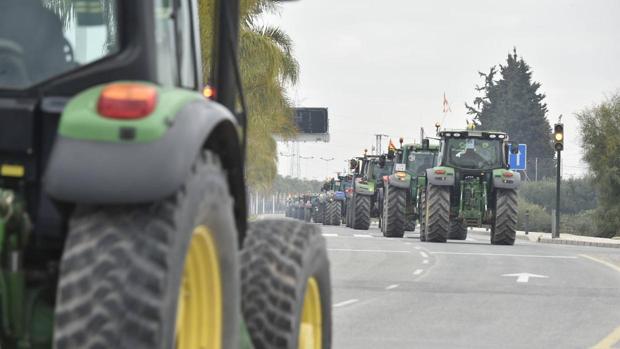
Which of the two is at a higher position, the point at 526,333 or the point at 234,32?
the point at 234,32

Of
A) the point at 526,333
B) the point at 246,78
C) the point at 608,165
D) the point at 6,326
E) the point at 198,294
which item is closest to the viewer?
the point at 6,326

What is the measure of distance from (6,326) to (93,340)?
560mm

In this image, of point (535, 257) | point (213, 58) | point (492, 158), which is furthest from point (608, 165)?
point (213, 58)

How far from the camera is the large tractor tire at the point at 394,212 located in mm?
41219

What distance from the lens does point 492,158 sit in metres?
38.0

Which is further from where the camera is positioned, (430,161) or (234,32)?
(430,161)

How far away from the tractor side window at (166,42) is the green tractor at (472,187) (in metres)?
31.5

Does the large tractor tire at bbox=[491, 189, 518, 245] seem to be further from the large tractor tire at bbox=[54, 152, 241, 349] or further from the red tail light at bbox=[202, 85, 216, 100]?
the large tractor tire at bbox=[54, 152, 241, 349]

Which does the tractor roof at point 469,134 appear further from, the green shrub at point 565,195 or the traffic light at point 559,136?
the green shrub at point 565,195

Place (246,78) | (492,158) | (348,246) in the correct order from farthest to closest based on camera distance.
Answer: (246,78), (492,158), (348,246)

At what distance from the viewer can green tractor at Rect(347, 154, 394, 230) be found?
52.5 m

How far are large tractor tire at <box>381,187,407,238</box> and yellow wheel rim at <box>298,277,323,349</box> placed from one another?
1395 inches

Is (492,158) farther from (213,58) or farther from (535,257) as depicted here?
(213,58)

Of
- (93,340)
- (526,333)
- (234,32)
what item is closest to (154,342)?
(93,340)
